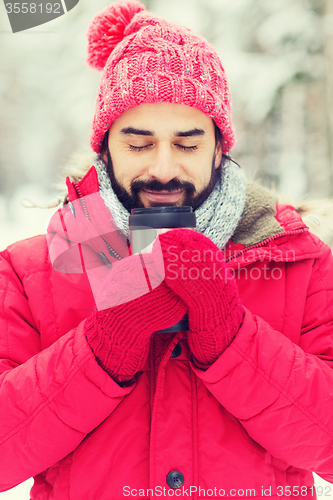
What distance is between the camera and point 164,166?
1049 mm

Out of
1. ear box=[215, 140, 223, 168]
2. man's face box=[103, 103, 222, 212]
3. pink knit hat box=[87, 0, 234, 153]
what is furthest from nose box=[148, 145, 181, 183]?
ear box=[215, 140, 223, 168]

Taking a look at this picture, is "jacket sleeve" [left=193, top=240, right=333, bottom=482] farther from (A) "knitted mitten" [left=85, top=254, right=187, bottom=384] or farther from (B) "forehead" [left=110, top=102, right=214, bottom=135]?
(B) "forehead" [left=110, top=102, right=214, bottom=135]

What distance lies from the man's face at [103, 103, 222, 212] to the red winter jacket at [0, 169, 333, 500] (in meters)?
0.16

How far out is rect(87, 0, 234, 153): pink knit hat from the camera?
41.7 inches

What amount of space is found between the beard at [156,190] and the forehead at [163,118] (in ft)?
0.41

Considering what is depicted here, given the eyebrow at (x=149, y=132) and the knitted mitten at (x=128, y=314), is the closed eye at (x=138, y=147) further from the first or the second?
the knitted mitten at (x=128, y=314)

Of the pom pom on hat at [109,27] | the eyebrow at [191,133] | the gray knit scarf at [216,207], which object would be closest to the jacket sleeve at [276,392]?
the gray knit scarf at [216,207]

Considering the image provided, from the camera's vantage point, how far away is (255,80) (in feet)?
6.68

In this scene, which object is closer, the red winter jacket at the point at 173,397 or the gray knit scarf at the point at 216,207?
the red winter jacket at the point at 173,397

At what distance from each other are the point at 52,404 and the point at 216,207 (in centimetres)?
65

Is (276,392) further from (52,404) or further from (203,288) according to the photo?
(52,404)

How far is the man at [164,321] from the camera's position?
0.85 meters

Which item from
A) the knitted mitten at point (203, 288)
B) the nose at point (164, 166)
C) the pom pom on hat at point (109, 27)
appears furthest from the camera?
the pom pom on hat at point (109, 27)

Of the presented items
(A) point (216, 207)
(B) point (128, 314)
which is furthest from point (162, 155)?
(B) point (128, 314)
